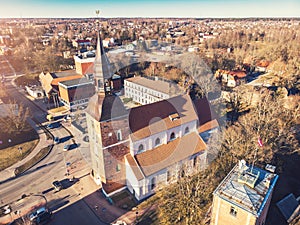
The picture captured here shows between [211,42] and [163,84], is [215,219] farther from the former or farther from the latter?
[211,42]

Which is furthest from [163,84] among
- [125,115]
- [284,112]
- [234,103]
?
[125,115]

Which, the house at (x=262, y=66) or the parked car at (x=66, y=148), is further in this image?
the house at (x=262, y=66)

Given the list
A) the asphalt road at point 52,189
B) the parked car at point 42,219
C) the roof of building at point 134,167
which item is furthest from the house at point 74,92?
the parked car at point 42,219

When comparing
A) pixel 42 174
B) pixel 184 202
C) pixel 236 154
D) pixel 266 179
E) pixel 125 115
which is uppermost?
pixel 125 115

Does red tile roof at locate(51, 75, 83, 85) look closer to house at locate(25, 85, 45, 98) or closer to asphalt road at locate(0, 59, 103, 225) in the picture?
house at locate(25, 85, 45, 98)

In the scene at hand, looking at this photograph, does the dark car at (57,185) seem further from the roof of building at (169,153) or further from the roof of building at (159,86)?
the roof of building at (159,86)

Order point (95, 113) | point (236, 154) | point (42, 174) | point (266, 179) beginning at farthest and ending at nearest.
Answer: point (42, 174) < point (236, 154) < point (95, 113) < point (266, 179)

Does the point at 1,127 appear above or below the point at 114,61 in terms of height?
below
